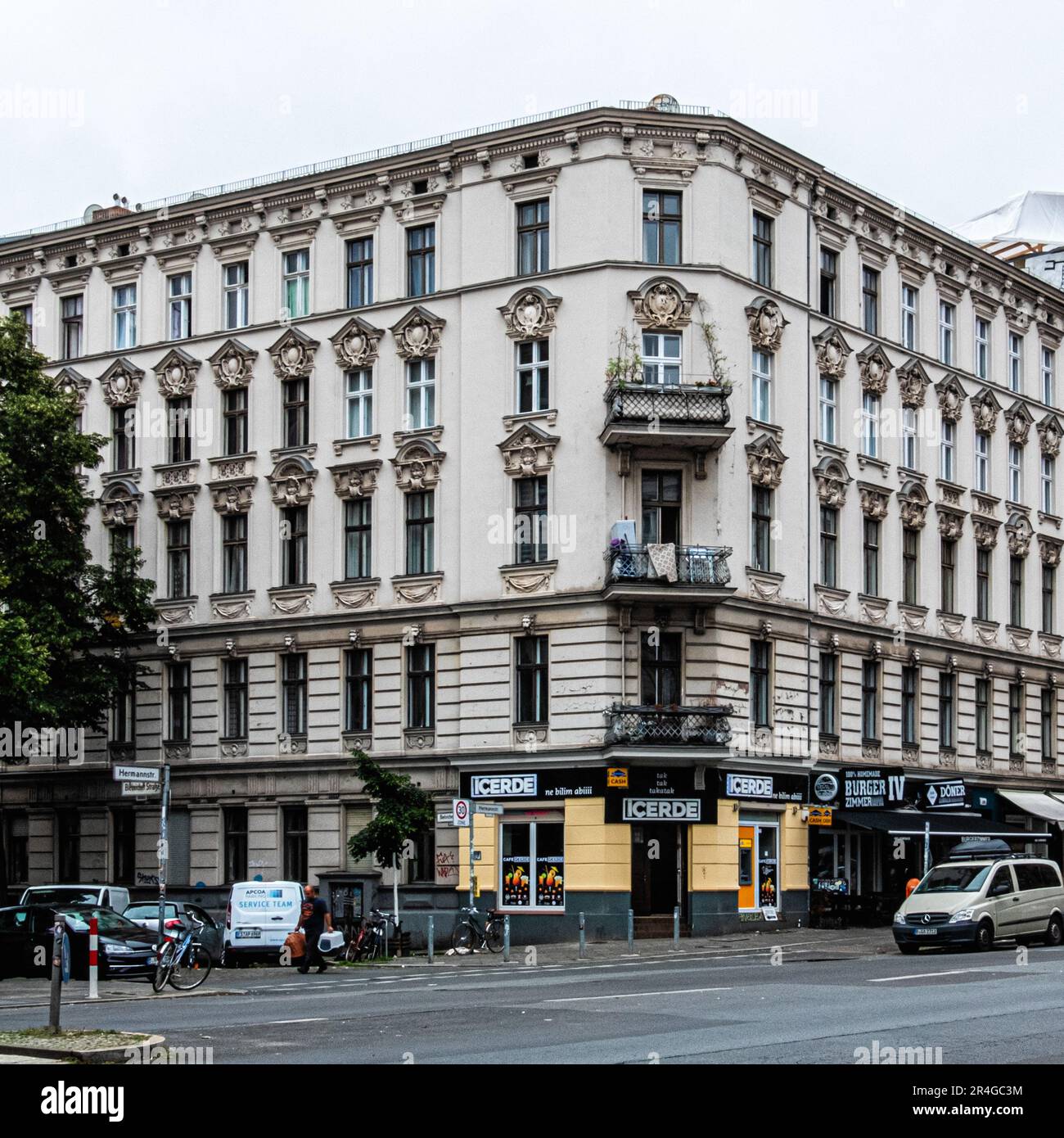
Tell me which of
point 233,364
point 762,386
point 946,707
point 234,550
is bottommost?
point 946,707

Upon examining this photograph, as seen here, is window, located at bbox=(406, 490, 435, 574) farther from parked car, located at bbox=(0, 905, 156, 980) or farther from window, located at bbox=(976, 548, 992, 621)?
window, located at bbox=(976, 548, 992, 621)

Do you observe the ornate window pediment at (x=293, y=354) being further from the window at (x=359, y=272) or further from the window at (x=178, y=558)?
the window at (x=178, y=558)

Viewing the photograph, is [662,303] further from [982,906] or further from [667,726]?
[982,906]

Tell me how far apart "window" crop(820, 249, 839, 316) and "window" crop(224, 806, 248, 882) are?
776 inches

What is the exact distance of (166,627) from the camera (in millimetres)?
50344

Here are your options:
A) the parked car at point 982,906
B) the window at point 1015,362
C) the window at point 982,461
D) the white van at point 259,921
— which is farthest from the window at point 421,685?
the window at point 1015,362

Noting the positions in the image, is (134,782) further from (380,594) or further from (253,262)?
(253,262)

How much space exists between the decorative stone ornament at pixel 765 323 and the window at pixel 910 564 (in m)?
8.06

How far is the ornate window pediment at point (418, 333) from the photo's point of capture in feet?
153

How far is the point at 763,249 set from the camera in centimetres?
4706

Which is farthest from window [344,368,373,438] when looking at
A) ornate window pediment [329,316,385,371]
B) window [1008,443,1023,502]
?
window [1008,443,1023,502]


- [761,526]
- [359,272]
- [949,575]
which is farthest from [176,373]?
[949,575]

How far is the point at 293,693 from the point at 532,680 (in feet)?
23.9

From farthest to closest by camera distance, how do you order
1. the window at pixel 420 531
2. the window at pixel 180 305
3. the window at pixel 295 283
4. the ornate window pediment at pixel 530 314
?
the window at pixel 180 305
the window at pixel 295 283
the window at pixel 420 531
the ornate window pediment at pixel 530 314
